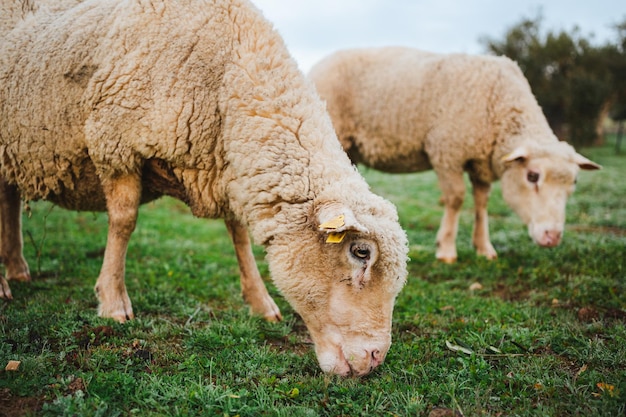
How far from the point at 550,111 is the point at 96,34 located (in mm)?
29211

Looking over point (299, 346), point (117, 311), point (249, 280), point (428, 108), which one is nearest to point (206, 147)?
point (249, 280)

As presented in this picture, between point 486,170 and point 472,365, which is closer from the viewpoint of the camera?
point 472,365

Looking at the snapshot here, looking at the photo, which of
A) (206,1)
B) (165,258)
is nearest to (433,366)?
(206,1)

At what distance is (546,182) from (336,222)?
445 centimetres

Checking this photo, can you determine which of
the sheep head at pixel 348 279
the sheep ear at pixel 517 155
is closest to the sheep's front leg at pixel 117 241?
the sheep head at pixel 348 279

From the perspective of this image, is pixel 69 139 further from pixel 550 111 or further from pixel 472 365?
pixel 550 111

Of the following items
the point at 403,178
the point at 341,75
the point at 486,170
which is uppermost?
the point at 341,75

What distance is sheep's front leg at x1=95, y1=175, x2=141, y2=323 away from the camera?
4121mm

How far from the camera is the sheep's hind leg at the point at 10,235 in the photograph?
17.2 feet

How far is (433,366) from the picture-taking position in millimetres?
3414

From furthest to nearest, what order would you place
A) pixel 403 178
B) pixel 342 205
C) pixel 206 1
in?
pixel 403 178 < pixel 206 1 < pixel 342 205

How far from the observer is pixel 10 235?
5312 millimetres

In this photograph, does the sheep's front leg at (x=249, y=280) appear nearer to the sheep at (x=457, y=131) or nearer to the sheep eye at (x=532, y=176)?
the sheep at (x=457, y=131)

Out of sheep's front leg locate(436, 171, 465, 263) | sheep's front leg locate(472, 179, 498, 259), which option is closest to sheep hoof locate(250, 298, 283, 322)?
sheep's front leg locate(436, 171, 465, 263)
